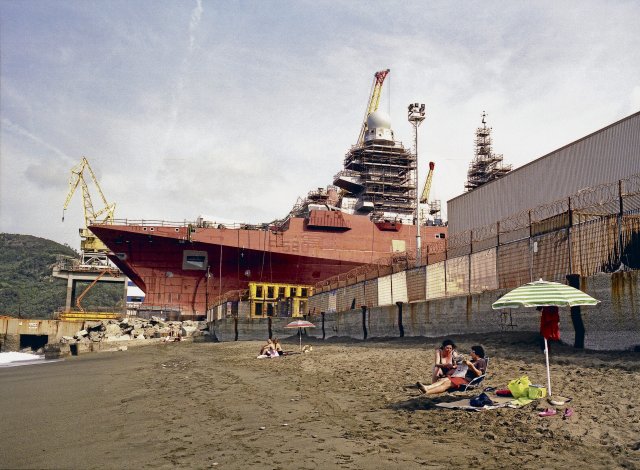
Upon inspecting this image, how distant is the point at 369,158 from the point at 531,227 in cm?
4198

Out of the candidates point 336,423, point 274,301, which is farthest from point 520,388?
point 274,301

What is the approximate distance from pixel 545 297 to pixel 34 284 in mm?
165402

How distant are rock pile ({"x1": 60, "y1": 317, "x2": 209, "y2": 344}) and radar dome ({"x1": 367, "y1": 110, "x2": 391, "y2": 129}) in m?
29.8

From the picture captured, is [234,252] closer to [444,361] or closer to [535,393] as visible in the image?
[444,361]

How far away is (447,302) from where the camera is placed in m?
17.9

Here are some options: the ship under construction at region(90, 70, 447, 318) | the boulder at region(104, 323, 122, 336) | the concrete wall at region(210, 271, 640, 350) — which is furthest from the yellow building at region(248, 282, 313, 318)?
the boulder at region(104, 323, 122, 336)

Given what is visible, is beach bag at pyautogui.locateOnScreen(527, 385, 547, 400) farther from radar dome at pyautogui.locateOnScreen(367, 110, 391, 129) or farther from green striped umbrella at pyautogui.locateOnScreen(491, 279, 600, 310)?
radar dome at pyautogui.locateOnScreen(367, 110, 391, 129)

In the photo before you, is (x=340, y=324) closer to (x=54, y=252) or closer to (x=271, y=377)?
(x=271, y=377)

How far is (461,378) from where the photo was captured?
916 cm

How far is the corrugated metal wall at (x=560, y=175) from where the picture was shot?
21.3 meters

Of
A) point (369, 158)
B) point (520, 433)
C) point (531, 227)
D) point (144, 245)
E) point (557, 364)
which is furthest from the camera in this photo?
point (369, 158)

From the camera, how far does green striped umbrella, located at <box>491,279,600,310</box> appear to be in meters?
7.64

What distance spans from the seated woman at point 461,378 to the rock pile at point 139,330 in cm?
3383

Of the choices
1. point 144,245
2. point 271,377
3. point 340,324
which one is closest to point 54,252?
point 144,245
